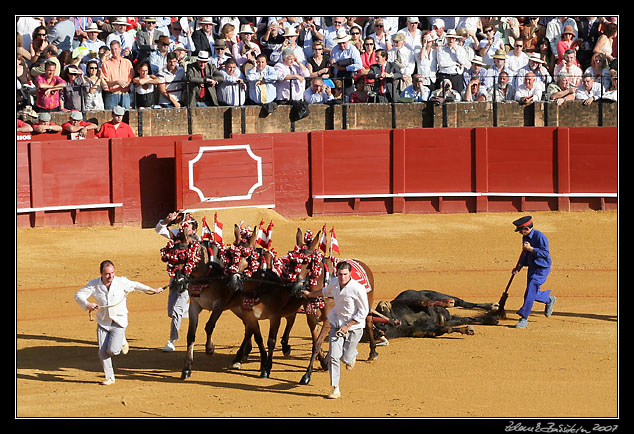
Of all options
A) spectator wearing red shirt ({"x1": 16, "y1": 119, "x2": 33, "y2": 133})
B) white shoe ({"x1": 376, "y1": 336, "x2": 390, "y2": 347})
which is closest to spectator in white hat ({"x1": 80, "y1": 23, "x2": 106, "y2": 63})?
spectator wearing red shirt ({"x1": 16, "y1": 119, "x2": 33, "y2": 133})

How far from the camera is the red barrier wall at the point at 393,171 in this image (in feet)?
77.8

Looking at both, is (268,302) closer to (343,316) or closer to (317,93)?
(343,316)

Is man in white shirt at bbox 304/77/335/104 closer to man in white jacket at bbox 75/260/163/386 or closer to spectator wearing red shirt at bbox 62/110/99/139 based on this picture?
spectator wearing red shirt at bbox 62/110/99/139

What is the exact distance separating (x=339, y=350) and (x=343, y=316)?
356 millimetres

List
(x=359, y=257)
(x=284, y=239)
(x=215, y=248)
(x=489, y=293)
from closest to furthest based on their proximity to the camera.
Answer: (x=215, y=248), (x=489, y=293), (x=359, y=257), (x=284, y=239)

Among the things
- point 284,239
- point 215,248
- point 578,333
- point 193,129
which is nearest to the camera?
point 215,248

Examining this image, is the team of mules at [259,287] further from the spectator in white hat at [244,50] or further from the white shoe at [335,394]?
the spectator in white hat at [244,50]

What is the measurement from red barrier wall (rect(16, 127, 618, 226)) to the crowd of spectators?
1091mm

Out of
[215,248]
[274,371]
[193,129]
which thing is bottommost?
[274,371]

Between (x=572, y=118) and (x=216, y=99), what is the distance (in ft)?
25.8

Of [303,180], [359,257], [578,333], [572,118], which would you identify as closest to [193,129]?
[303,180]

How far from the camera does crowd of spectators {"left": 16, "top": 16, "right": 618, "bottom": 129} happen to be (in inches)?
918

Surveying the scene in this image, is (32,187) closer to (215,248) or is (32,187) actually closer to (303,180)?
(303,180)

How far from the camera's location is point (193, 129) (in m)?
24.7
